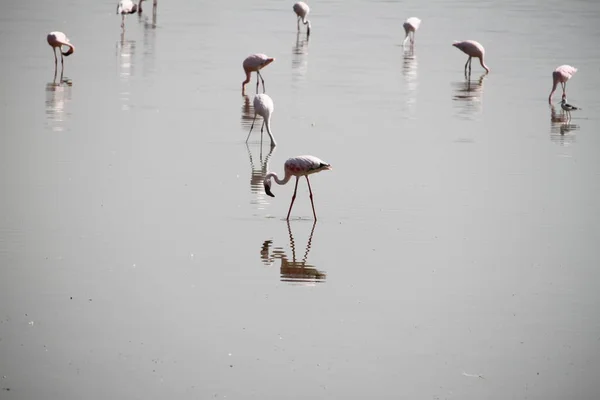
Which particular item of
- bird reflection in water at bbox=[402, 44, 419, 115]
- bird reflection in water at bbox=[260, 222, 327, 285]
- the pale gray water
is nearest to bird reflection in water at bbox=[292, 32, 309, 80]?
the pale gray water

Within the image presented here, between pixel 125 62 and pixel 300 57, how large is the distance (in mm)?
4581

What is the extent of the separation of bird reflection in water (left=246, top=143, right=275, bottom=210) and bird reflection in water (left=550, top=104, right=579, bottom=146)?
15.8ft

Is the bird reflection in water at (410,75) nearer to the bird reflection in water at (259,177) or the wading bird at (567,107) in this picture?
the wading bird at (567,107)

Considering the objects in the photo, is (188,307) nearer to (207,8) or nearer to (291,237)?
(291,237)

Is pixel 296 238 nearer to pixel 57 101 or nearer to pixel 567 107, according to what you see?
pixel 57 101

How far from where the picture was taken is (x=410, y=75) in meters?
24.3

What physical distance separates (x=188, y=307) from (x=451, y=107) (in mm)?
11994

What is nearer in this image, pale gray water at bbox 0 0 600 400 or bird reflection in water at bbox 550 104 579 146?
pale gray water at bbox 0 0 600 400

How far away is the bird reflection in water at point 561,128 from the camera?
58.2 ft

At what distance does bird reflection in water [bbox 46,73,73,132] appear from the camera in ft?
57.1

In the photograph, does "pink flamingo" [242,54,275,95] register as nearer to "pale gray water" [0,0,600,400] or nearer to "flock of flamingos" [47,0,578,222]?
"flock of flamingos" [47,0,578,222]

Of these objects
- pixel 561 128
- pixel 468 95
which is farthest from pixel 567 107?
pixel 468 95

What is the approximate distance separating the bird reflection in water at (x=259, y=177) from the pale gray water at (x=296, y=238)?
6cm

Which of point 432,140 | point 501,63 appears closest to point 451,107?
point 432,140
